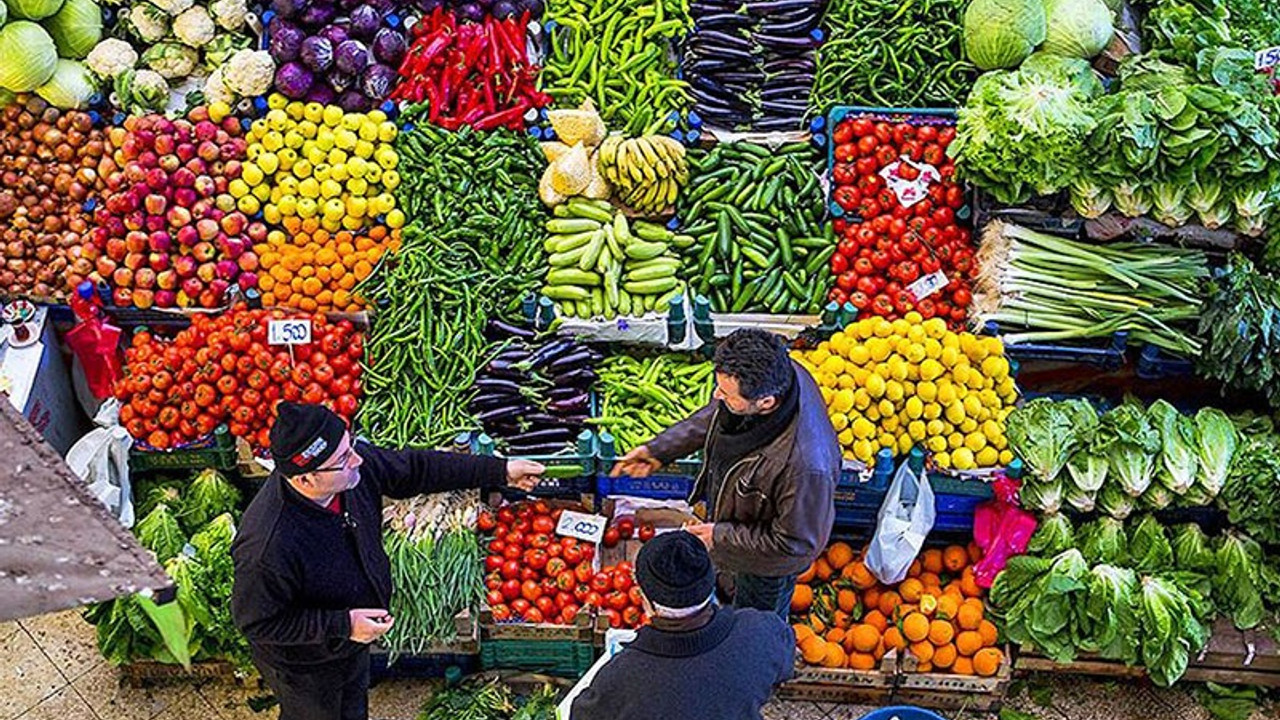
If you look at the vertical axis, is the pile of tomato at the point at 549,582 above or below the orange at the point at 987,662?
above

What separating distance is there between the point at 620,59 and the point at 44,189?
8.83 ft

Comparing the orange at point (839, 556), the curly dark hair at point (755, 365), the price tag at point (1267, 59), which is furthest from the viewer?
the price tag at point (1267, 59)

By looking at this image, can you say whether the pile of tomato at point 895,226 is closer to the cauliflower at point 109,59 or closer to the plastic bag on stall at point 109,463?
the plastic bag on stall at point 109,463

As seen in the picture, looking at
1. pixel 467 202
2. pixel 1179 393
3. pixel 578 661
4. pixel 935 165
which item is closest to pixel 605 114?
pixel 467 202

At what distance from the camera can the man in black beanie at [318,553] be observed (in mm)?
3314

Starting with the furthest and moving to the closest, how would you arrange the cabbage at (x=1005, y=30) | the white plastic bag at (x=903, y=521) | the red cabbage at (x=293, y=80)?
the red cabbage at (x=293, y=80) → the cabbage at (x=1005, y=30) → the white plastic bag at (x=903, y=521)

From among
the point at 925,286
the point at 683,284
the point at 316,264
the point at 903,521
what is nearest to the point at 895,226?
the point at 925,286

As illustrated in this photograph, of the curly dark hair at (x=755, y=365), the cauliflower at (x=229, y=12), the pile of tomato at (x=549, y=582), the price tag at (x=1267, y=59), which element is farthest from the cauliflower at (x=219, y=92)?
the price tag at (x=1267, y=59)

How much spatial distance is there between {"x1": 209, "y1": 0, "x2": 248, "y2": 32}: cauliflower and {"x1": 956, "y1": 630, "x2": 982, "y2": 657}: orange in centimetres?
431

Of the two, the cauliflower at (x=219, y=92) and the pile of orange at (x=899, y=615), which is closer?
the pile of orange at (x=899, y=615)

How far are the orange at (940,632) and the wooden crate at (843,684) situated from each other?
17 cm

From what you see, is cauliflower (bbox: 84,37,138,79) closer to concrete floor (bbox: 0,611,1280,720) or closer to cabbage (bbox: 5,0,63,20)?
cabbage (bbox: 5,0,63,20)

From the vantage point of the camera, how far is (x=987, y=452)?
458cm

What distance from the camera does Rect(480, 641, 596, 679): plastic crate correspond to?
15.1 feet
